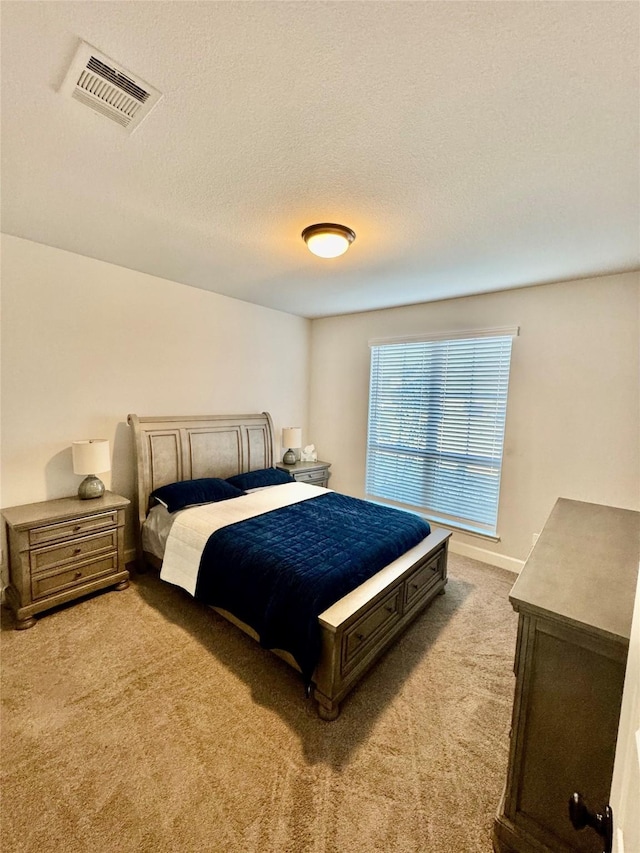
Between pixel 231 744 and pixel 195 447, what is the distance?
2349 mm

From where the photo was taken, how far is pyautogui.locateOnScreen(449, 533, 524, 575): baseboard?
3.23 metres

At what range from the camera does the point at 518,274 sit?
9.09 feet

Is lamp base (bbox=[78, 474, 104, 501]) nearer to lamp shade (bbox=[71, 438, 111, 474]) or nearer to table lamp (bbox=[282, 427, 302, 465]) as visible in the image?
lamp shade (bbox=[71, 438, 111, 474])

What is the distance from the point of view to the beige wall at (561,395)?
2.66 m

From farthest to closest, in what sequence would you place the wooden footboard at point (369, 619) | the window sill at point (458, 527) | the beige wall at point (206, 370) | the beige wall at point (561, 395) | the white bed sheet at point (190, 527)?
the window sill at point (458, 527), the beige wall at point (561, 395), the beige wall at point (206, 370), the white bed sheet at point (190, 527), the wooden footboard at point (369, 619)

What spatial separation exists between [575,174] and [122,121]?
1909 millimetres

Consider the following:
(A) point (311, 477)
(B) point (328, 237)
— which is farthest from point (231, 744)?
(A) point (311, 477)

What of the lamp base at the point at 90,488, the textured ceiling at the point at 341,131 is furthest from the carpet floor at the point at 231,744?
the textured ceiling at the point at 341,131

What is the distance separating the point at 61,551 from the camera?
240cm

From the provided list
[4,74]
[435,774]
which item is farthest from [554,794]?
[4,74]

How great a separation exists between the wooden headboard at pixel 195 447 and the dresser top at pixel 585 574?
2.85 metres

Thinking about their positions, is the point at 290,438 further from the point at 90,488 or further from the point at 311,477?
the point at 90,488

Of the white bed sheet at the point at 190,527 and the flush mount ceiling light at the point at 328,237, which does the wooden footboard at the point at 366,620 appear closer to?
the white bed sheet at the point at 190,527

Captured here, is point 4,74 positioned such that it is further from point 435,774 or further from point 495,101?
point 435,774
